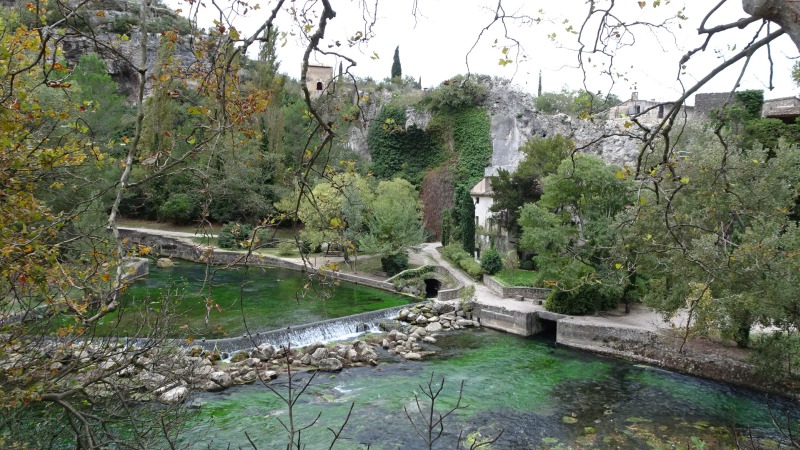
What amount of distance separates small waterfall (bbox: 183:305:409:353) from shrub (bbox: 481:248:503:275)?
5.20m

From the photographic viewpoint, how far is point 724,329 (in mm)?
12500

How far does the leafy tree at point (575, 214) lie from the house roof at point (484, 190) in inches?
292

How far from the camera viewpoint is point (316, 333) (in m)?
16.2

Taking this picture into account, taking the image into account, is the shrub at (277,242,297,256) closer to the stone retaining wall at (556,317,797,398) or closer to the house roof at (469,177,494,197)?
the house roof at (469,177,494,197)

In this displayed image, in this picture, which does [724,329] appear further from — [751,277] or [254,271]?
[254,271]

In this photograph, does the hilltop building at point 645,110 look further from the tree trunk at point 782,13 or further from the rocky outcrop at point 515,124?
the rocky outcrop at point 515,124

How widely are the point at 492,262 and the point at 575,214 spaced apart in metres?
4.99

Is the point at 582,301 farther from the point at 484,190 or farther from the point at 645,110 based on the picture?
the point at 645,110

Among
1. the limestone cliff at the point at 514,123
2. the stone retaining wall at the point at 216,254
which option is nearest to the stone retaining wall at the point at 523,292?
the stone retaining wall at the point at 216,254

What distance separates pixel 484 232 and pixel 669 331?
37.7ft

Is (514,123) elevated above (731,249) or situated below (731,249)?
above

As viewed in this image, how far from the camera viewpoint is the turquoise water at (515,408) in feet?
32.6

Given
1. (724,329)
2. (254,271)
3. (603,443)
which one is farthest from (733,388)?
(254,271)

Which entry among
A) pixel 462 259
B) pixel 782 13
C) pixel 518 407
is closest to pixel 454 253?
pixel 462 259
